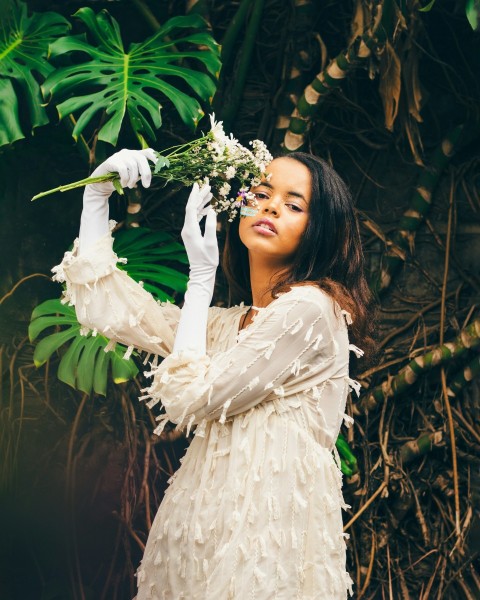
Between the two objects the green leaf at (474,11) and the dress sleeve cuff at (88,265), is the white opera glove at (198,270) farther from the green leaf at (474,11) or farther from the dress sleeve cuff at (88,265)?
the green leaf at (474,11)

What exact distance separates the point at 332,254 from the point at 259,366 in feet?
1.04

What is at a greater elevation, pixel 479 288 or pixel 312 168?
pixel 312 168

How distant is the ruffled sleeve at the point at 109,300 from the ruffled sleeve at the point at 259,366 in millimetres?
177

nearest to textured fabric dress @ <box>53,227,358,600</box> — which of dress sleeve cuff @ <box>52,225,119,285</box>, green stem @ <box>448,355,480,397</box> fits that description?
dress sleeve cuff @ <box>52,225,119,285</box>

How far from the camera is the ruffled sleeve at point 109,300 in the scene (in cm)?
181

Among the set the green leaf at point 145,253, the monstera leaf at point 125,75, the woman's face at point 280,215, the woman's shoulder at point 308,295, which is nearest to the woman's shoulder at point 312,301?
the woman's shoulder at point 308,295

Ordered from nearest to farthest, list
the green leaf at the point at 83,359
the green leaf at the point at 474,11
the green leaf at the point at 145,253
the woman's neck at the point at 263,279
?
the woman's neck at the point at 263,279 < the green leaf at the point at 474,11 < the green leaf at the point at 83,359 < the green leaf at the point at 145,253

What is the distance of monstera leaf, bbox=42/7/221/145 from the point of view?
2.45 meters

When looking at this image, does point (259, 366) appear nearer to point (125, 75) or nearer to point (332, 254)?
point (332, 254)

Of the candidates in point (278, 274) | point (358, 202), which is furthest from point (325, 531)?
point (358, 202)

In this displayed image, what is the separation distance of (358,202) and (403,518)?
97 centimetres

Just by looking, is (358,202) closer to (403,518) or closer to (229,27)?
(229,27)

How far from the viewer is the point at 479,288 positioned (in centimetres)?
292

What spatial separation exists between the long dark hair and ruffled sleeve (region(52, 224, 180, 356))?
0.83ft
